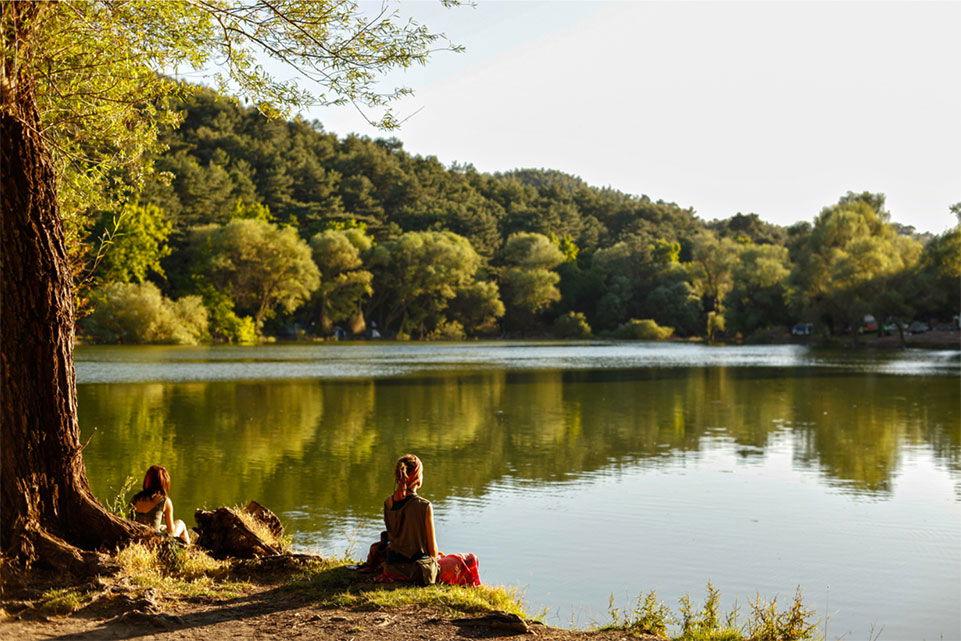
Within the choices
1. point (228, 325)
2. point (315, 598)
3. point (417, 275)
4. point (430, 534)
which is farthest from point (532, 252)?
point (315, 598)

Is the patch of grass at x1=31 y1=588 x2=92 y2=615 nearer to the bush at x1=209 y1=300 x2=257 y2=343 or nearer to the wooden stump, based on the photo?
the wooden stump

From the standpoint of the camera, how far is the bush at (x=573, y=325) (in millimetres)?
96500

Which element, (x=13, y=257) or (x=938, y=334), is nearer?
(x=13, y=257)

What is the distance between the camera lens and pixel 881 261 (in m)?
62.7

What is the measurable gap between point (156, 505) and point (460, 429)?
1174 centimetres

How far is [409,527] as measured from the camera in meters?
6.64

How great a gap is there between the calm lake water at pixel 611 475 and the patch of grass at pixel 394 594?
86cm

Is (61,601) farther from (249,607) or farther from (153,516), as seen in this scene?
(153,516)

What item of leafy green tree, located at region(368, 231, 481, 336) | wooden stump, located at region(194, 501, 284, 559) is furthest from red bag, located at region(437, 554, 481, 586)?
leafy green tree, located at region(368, 231, 481, 336)

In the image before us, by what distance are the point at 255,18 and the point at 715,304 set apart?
84654 millimetres

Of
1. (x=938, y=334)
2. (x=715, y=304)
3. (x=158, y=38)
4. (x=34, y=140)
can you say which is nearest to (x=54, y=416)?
(x=34, y=140)

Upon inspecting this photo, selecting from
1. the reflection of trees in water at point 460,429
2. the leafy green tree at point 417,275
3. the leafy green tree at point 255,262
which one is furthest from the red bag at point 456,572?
the leafy green tree at point 417,275

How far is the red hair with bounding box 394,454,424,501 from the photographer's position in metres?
6.59

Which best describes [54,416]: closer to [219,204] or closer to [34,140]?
[34,140]
